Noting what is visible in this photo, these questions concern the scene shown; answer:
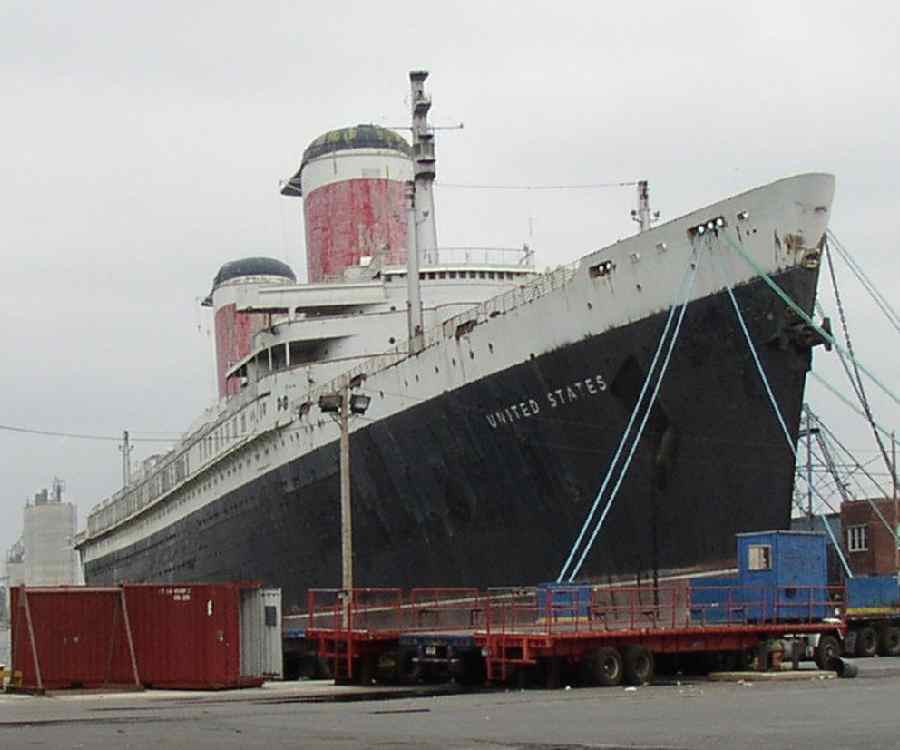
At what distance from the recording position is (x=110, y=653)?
23.7 meters

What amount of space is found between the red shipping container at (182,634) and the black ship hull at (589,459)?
7.27 metres

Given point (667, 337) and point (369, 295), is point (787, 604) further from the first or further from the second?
point (369, 295)

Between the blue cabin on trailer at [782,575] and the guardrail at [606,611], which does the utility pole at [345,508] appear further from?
the blue cabin on trailer at [782,575]

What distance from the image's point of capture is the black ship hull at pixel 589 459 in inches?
1041

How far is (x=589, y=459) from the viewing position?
27875mm

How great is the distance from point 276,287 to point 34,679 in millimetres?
18332

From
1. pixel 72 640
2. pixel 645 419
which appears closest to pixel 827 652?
pixel 645 419

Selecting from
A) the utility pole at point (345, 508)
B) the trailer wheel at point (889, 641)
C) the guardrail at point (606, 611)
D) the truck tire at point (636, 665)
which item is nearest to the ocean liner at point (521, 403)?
the utility pole at point (345, 508)

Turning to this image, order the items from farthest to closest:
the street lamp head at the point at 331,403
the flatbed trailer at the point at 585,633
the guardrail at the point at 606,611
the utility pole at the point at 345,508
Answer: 1. the street lamp head at the point at 331,403
2. the utility pole at the point at 345,508
3. the guardrail at the point at 606,611
4. the flatbed trailer at the point at 585,633

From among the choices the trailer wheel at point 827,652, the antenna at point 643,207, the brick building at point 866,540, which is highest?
the antenna at point 643,207

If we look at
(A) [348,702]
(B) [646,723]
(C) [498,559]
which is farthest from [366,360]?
(B) [646,723]

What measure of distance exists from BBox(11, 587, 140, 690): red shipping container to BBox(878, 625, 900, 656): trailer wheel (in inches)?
658

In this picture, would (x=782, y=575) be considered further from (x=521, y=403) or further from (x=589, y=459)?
(x=521, y=403)

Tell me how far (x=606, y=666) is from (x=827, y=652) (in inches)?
172
